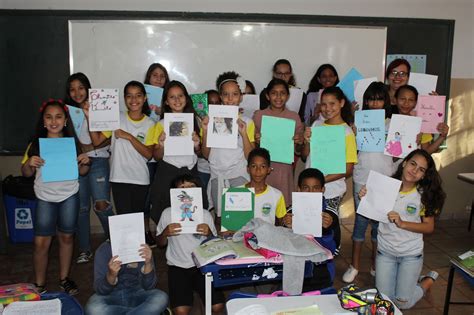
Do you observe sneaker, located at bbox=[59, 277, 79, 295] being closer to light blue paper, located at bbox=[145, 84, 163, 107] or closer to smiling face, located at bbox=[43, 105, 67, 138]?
smiling face, located at bbox=[43, 105, 67, 138]

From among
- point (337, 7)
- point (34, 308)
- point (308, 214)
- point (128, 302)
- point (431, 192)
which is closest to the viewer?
point (34, 308)

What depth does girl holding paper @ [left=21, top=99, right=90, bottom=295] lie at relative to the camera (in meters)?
3.05

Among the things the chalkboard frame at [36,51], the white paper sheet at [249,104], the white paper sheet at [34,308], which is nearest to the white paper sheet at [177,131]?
the white paper sheet at [249,104]

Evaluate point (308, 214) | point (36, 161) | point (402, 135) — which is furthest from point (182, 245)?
point (402, 135)

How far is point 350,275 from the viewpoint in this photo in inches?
144

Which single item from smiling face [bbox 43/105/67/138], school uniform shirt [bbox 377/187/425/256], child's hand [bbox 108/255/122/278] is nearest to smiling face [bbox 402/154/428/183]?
school uniform shirt [bbox 377/187/425/256]

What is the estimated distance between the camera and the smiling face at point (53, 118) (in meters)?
3.03

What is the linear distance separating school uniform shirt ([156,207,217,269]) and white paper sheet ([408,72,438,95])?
225 centimetres

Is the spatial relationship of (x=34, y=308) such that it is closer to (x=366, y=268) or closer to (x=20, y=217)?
(x=20, y=217)

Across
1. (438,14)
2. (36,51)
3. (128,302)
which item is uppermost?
(438,14)

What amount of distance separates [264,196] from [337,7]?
262cm

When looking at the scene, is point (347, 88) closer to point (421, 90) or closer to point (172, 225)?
point (421, 90)

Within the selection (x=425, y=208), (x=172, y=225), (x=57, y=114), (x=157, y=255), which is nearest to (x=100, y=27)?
(x=57, y=114)

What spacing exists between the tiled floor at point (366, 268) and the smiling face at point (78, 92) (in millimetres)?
1487
